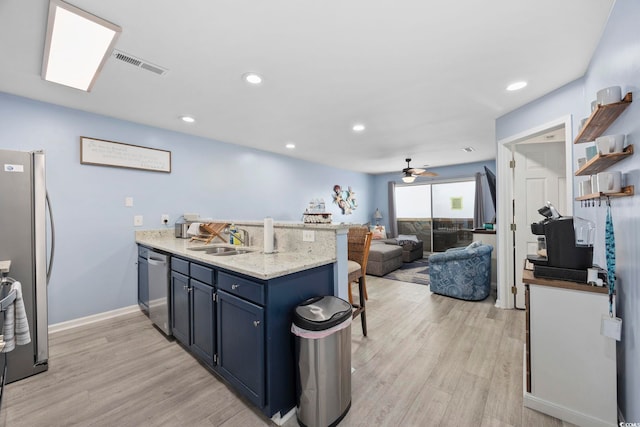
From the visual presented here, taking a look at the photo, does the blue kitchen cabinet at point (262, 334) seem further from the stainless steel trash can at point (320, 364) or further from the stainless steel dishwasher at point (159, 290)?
the stainless steel dishwasher at point (159, 290)

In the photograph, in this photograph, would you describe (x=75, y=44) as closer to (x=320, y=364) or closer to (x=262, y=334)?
(x=262, y=334)

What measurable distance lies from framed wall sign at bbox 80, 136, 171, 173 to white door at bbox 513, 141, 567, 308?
180 inches

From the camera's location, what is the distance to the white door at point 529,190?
3141 mm

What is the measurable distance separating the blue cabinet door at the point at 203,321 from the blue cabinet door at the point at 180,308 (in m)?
0.09

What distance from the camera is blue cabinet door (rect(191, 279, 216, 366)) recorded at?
6.24 feet

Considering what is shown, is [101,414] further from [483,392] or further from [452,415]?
[483,392]

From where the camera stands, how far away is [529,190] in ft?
10.5

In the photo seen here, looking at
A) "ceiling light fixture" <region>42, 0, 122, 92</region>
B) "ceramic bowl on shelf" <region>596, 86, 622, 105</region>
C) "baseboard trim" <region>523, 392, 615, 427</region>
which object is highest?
"ceiling light fixture" <region>42, 0, 122, 92</region>

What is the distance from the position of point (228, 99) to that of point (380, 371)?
290 cm

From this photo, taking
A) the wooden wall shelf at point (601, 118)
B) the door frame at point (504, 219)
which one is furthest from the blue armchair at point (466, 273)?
the wooden wall shelf at point (601, 118)

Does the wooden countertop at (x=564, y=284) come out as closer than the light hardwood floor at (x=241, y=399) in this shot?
Yes

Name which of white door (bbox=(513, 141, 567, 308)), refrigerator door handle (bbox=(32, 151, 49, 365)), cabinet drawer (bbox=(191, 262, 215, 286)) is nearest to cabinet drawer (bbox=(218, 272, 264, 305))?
cabinet drawer (bbox=(191, 262, 215, 286))

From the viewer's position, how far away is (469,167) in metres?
6.52

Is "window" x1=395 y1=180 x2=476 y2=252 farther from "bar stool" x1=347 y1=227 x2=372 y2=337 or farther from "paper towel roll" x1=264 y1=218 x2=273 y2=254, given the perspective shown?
"paper towel roll" x1=264 y1=218 x2=273 y2=254
